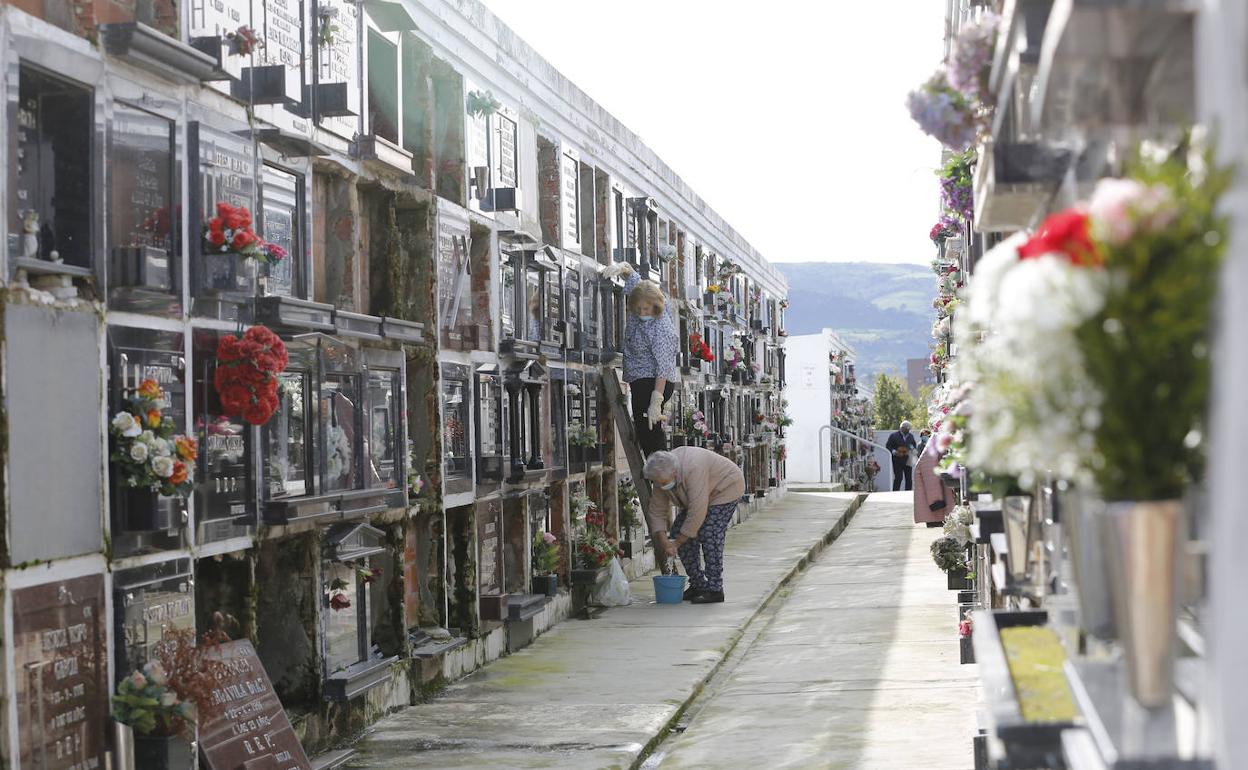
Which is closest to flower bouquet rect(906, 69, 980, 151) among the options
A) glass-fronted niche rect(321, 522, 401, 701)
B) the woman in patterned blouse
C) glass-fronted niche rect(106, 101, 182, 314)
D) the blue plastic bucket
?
glass-fronted niche rect(106, 101, 182, 314)

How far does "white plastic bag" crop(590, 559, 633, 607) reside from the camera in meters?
13.3

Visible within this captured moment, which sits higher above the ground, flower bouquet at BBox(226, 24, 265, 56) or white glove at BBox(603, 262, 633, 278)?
flower bouquet at BBox(226, 24, 265, 56)

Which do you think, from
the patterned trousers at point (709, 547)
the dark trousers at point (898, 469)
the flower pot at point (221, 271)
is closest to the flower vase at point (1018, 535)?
the flower pot at point (221, 271)

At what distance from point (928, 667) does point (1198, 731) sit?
25.6 ft

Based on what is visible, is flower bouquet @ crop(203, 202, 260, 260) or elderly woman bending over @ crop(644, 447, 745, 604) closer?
flower bouquet @ crop(203, 202, 260, 260)

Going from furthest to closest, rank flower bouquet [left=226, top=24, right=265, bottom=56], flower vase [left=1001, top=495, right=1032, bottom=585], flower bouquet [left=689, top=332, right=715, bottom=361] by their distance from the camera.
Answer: flower bouquet [left=689, top=332, right=715, bottom=361] < flower bouquet [left=226, top=24, right=265, bottom=56] < flower vase [left=1001, top=495, right=1032, bottom=585]

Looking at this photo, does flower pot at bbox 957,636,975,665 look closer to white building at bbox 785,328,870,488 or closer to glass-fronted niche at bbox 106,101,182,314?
glass-fronted niche at bbox 106,101,182,314

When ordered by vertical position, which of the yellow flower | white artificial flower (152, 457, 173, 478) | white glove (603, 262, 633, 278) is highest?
white glove (603, 262, 633, 278)

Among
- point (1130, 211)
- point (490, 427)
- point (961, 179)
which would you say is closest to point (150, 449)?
point (961, 179)

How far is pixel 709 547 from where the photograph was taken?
13250 millimetres

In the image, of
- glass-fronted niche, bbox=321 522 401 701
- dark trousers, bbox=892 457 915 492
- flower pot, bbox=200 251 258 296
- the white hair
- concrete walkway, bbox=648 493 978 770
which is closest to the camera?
flower pot, bbox=200 251 258 296

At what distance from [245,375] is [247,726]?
1.46 m

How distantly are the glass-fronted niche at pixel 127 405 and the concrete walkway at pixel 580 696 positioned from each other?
1906 mm

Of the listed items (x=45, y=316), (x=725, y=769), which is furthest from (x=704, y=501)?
(x=45, y=316)
